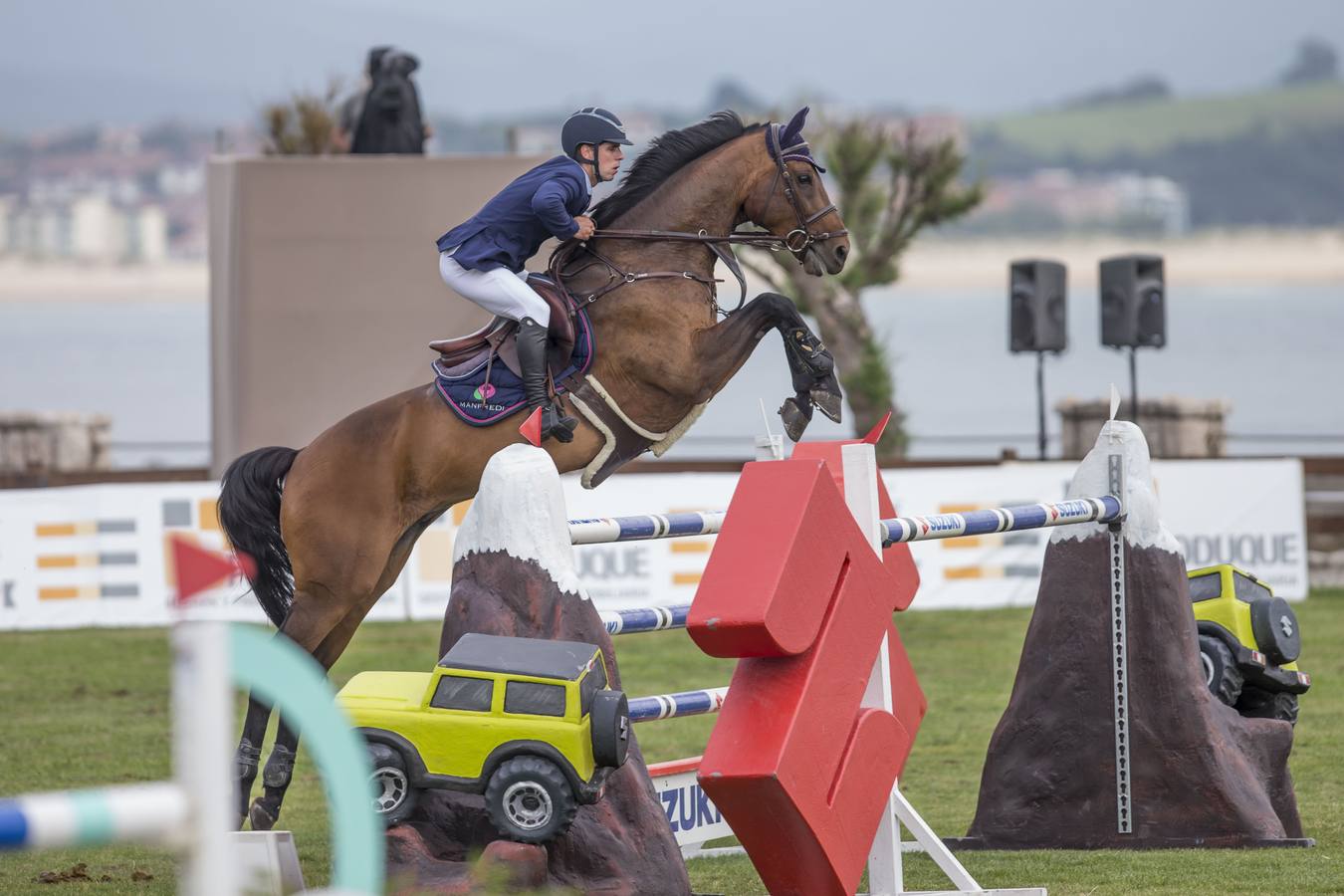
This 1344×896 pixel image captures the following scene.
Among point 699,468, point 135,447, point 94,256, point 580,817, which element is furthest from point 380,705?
point 94,256

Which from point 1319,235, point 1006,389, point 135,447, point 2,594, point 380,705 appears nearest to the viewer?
point 380,705

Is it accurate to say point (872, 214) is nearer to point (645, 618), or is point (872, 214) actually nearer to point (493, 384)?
point (493, 384)

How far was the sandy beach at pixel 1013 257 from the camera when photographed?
3770 inches

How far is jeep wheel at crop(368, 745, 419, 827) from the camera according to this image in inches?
154

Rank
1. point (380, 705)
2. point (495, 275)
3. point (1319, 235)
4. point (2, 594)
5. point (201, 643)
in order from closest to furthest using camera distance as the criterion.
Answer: point (201, 643)
point (380, 705)
point (495, 275)
point (2, 594)
point (1319, 235)

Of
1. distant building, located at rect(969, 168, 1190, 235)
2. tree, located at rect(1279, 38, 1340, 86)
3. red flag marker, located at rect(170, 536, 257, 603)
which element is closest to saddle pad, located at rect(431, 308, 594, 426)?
red flag marker, located at rect(170, 536, 257, 603)

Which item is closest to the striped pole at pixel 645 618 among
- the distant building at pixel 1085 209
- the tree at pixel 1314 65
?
the distant building at pixel 1085 209

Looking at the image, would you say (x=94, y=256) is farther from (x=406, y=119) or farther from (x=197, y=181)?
(x=406, y=119)

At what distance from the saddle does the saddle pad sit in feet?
0.05

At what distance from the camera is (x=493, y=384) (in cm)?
584

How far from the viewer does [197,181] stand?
99.4m

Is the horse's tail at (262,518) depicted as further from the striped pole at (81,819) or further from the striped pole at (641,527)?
the striped pole at (81,819)

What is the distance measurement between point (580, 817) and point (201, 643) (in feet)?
7.72

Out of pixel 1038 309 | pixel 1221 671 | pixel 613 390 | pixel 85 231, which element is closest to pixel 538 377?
pixel 613 390
